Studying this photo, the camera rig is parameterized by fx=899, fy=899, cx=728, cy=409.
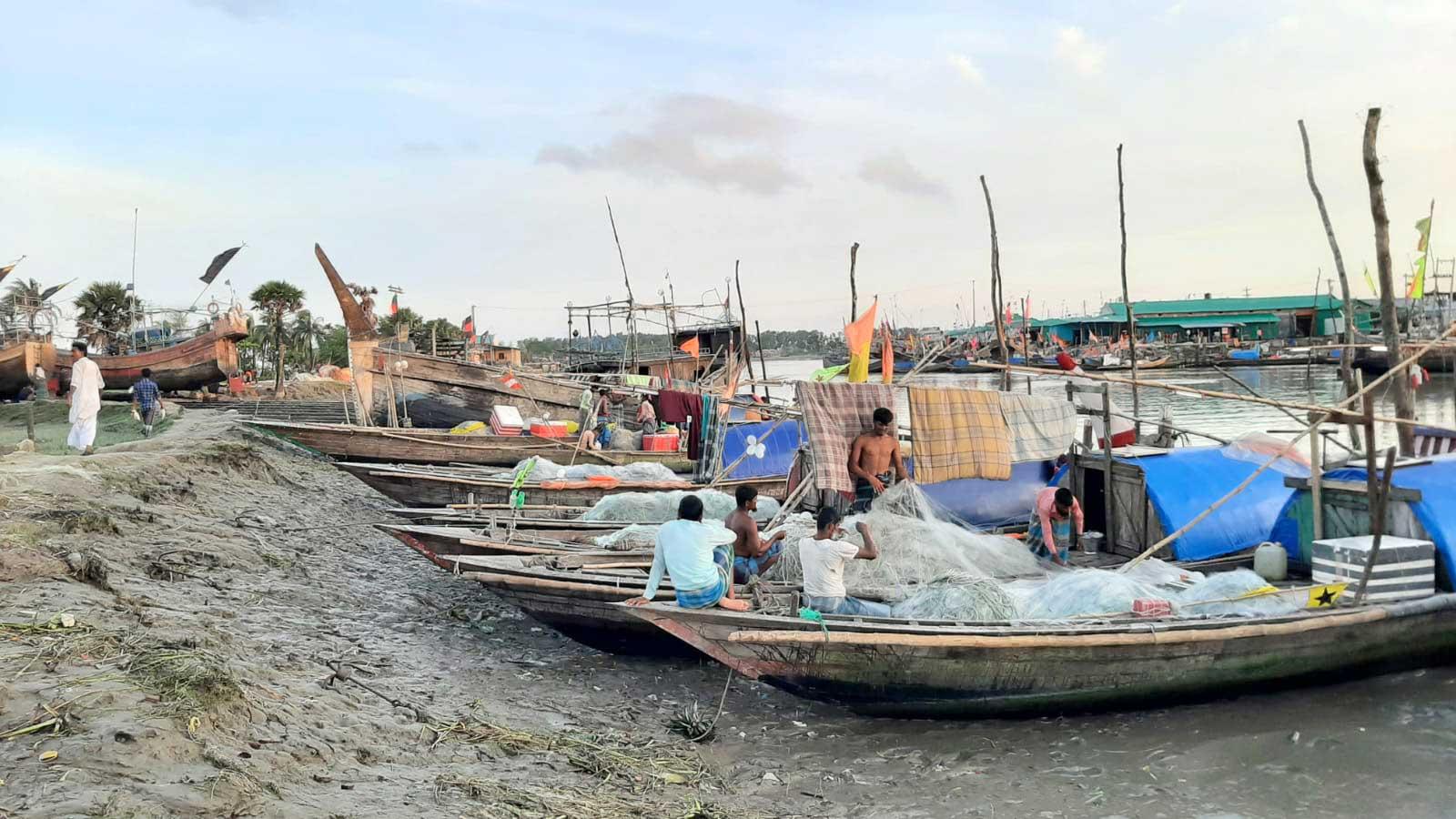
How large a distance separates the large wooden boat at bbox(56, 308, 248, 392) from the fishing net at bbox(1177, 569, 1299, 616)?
2277 cm

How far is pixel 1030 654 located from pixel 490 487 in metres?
8.76

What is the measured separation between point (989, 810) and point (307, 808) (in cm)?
363

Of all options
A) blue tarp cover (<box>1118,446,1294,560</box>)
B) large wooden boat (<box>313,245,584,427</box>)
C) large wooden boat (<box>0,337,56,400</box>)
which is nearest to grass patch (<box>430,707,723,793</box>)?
blue tarp cover (<box>1118,446,1294,560</box>)

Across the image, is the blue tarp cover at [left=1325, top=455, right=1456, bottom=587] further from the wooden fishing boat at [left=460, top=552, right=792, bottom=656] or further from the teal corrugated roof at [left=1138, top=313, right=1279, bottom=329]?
the teal corrugated roof at [left=1138, top=313, right=1279, bottom=329]

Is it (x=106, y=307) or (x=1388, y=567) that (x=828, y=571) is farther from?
(x=106, y=307)

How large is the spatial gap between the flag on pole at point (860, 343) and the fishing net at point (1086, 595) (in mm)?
2853

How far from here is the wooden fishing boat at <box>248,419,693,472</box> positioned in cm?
1647

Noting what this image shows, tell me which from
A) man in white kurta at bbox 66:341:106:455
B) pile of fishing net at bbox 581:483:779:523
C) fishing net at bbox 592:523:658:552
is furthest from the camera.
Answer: man in white kurta at bbox 66:341:106:455

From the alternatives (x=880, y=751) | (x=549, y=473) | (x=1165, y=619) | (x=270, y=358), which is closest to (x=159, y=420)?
(x=549, y=473)

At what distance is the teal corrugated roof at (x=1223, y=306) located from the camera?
200ft

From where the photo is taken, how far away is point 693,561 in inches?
256

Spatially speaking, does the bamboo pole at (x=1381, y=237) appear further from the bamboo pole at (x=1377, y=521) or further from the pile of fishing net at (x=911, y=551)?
the pile of fishing net at (x=911, y=551)

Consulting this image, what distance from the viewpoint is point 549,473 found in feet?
43.1

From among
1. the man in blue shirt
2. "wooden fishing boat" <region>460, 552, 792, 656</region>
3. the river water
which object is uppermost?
the man in blue shirt
